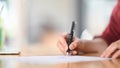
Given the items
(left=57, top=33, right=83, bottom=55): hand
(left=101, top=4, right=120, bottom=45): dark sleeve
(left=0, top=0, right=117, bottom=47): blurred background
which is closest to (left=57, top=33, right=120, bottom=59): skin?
(left=57, top=33, right=83, bottom=55): hand

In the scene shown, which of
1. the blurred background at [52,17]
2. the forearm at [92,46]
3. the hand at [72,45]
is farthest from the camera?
the blurred background at [52,17]

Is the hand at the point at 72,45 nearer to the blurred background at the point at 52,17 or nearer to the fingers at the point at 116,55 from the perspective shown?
the fingers at the point at 116,55

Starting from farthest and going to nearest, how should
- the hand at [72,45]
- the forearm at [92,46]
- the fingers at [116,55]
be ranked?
the forearm at [92,46] → the hand at [72,45] → the fingers at [116,55]

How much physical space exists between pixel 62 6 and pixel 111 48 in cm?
97

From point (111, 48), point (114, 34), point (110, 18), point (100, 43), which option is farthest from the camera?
point (110, 18)

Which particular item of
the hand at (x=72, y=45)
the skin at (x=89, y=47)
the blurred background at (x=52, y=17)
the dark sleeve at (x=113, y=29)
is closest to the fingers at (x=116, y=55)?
the skin at (x=89, y=47)

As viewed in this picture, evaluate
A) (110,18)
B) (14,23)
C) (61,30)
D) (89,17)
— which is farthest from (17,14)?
(110,18)

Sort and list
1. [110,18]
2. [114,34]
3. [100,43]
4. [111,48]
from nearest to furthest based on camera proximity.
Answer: [111,48]
[100,43]
[114,34]
[110,18]

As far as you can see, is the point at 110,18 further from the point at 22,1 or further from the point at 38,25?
the point at 22,1

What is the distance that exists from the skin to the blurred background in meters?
0.46

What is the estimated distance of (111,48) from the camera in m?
1.20

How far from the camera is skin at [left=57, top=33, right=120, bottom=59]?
1.19 m

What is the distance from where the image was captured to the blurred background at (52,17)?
2.09 metres

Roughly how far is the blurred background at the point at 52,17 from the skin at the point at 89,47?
0.46 meters
